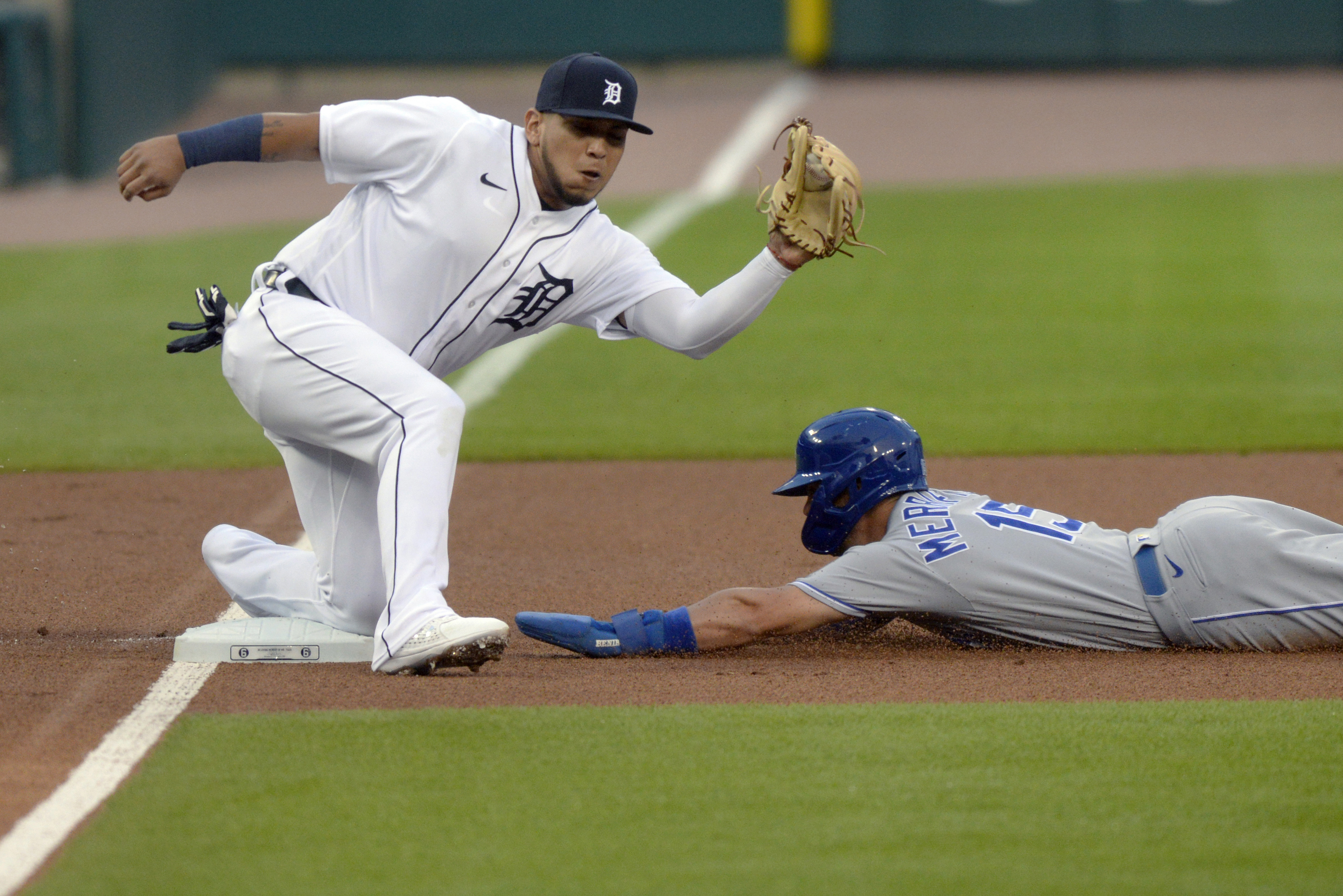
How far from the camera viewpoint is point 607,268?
Result: 4910 millimetres

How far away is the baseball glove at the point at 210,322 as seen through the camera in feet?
15.6

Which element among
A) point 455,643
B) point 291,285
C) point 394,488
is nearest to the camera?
point 455,643

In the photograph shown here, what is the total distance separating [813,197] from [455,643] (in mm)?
1558

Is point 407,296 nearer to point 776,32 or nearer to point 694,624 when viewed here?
point 694,624

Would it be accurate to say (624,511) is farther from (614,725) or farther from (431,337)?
(614,725)

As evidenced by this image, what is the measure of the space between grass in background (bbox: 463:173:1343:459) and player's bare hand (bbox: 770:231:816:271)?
10.8 feet

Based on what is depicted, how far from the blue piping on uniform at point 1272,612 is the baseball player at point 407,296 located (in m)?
1.48

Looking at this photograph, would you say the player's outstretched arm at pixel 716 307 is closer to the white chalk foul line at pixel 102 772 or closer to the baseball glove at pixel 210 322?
the baseball glove at pixel 210 322

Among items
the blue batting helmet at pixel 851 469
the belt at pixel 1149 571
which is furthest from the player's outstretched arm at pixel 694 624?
the belt at pixel 1149 571

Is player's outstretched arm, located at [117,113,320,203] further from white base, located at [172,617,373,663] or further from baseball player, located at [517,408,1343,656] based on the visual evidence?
baseball player, located at [517,408,1343,656]

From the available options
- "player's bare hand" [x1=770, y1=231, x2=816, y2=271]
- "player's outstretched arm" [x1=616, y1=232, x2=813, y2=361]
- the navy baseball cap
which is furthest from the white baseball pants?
"player's bare hand" [x1=770, y1=231, x2=816, y2=271]

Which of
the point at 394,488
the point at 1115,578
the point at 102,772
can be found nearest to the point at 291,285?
the point at 394,488

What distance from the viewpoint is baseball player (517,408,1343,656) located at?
454 centimetres

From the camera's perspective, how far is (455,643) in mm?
4234
